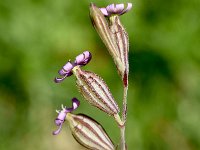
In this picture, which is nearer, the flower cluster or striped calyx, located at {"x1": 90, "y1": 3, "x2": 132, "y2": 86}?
striped calyx, located at {"x1": 90, "y1": 3, "x2": 132, "y2": 86}

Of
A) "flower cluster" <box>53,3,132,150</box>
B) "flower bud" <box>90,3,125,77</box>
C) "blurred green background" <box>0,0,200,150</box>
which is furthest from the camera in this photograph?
"blurred green background" <box>0,0,200,150</box>

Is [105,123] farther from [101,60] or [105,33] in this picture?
[105,33]

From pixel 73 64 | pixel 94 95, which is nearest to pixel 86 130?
pixel 94 95

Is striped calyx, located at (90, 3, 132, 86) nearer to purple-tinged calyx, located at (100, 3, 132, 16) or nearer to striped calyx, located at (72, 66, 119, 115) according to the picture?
purple-tinged calyx, located at (100, 3, 132, 16)

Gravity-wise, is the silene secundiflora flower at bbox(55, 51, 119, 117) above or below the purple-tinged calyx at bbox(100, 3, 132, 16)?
below

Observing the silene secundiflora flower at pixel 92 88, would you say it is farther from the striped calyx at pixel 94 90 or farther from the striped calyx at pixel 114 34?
the striped calyx at pixel 114 34

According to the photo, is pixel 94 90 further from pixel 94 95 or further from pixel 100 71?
pixel 100 71

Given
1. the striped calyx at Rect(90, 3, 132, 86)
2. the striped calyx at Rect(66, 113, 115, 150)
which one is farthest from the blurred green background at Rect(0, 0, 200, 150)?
the striped calyx at Rect(90, 3, 132, 86)

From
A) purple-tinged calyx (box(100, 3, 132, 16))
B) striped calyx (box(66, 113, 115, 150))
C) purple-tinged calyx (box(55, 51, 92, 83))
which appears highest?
purple-tinged calyx (box(100, 3, 132, 16))
